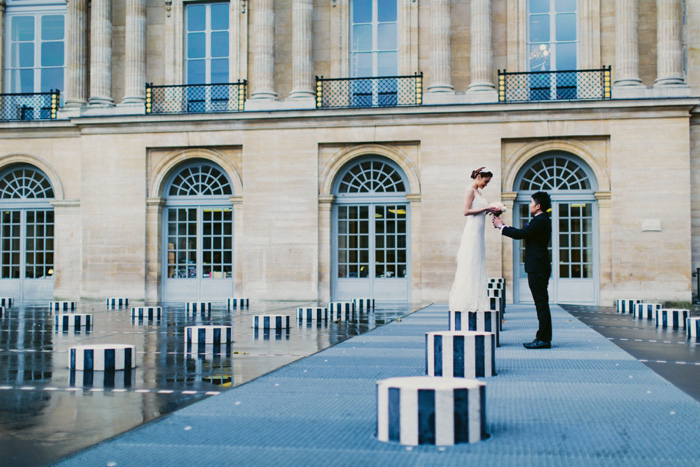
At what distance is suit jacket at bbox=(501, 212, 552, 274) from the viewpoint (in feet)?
33.7

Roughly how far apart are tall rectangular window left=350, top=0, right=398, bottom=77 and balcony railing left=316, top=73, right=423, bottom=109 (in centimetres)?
42

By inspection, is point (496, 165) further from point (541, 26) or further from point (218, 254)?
point (218, 254)

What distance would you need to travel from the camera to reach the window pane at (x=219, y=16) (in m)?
29.0

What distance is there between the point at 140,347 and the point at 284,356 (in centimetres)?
239

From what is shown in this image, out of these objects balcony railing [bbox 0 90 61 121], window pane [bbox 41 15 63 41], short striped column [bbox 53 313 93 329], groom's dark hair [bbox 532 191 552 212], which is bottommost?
short striped column [bbox 53 313 93 329]

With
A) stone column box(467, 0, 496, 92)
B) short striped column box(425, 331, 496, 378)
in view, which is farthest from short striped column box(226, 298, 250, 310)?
short striped column box(425, 331, 496, 378)

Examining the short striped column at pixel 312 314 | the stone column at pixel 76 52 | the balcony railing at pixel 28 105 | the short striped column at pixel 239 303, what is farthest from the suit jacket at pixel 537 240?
the balcony railing at pixel 28 105

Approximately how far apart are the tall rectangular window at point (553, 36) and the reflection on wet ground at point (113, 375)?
13.2m

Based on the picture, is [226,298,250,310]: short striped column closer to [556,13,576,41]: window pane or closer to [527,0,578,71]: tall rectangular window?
[527,0,578,71]: tall rectangular window

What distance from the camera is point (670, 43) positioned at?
25.8 m

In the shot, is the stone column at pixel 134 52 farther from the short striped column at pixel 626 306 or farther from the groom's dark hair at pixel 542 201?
the groom's dark hair at pixel 542 201

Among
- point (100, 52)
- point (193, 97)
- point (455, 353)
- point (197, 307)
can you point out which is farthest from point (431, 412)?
point (100, 52)

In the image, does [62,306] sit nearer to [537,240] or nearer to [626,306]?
[626,306]

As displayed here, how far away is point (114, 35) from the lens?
29375 millimetres
